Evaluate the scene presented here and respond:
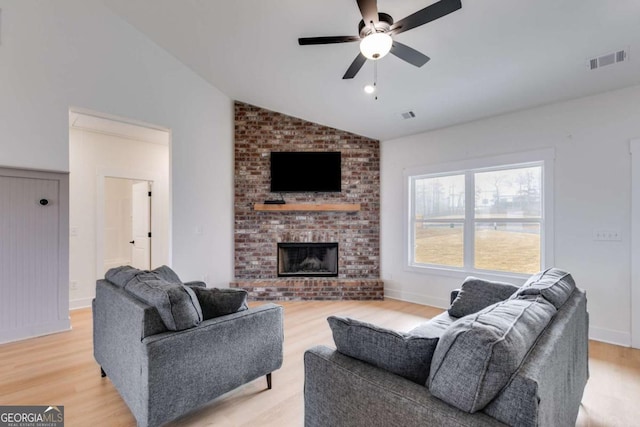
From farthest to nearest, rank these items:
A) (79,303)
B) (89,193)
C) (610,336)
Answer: (89,193) < (79,303) < (610,336)

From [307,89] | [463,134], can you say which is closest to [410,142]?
[463,134]

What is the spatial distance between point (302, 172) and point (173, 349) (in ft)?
12.0

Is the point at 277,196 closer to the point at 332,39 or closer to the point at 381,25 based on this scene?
the point at 332,39

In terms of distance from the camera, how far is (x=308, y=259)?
207 inches

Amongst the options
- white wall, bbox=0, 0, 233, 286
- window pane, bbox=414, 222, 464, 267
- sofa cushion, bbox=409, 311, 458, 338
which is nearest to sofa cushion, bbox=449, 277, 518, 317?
sofa cushion, bbox=409, 311, 458, 338

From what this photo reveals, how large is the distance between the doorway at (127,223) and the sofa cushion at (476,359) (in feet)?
18.1

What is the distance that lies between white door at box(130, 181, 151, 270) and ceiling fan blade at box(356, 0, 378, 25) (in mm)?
4767

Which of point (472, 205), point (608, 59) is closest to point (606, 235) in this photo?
point (472, 205)

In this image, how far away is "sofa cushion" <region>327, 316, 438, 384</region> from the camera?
118 centimetres

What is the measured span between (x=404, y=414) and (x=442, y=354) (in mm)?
248

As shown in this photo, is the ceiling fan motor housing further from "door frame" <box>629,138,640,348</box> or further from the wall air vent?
"door frame" <box>629,138,640,348</box>

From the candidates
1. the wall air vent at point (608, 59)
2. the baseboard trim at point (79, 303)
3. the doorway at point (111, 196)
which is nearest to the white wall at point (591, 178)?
the wall air vent at point (608, 59)

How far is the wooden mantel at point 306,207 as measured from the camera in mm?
4945

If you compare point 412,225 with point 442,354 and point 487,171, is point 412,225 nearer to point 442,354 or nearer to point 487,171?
point 487,171
